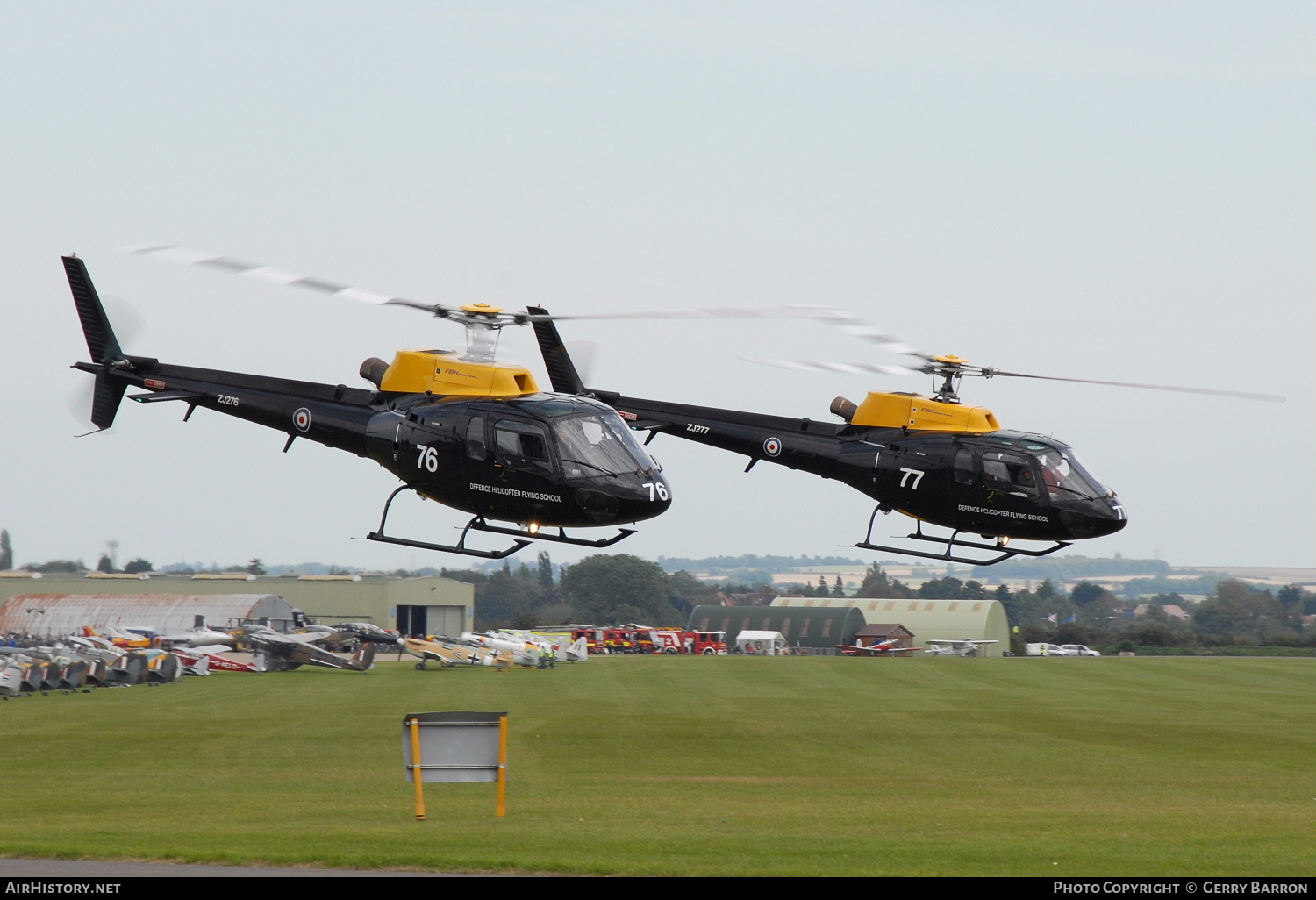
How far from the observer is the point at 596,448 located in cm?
2047

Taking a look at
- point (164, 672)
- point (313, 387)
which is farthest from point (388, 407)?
point (164, 672)

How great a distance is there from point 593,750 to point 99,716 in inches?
674

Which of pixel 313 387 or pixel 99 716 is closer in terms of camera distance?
pixel 313 387

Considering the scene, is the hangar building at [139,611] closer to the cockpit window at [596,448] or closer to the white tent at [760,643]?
the white tent at [760,643]

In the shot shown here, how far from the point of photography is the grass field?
59.5 feet

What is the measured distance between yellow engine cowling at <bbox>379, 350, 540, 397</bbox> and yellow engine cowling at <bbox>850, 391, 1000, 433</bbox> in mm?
7671

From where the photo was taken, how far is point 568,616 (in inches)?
6353

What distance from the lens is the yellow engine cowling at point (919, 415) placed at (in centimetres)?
2564

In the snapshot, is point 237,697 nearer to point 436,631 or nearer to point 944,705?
point 944,705

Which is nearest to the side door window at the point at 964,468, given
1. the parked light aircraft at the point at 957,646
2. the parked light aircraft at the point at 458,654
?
the parked light aircraft at the point at 458,654

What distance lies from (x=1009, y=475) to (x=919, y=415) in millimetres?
2148

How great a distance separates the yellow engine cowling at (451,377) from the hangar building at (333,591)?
81.9m

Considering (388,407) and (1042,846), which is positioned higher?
(388,407)

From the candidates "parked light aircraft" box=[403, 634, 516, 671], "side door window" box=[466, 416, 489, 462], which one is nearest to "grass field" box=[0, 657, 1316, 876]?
"side door window" box=[466, 416, 489, 462]
